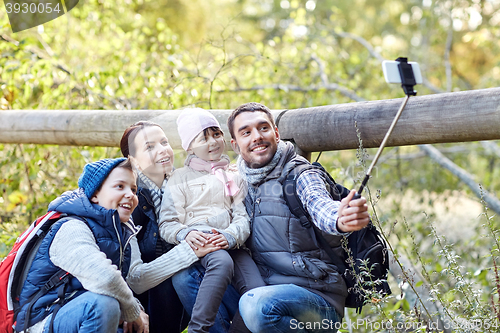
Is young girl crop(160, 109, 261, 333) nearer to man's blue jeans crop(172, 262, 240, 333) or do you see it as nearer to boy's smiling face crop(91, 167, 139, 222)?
man's blue jeans crop(172, 262, 240, 333)

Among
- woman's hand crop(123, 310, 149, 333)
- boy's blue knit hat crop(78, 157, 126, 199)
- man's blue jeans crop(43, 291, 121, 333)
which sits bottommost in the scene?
woman's hand crop(123, 310, 149, 333)

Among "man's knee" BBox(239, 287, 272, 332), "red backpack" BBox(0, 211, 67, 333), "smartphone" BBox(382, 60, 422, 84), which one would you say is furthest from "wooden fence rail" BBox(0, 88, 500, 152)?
"red backpack" BBox(0, 211, 67, 333)

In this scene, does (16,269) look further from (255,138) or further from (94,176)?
(255,138)

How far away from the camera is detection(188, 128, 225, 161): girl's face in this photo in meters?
2.25

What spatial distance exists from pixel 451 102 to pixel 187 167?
→ 123 cm

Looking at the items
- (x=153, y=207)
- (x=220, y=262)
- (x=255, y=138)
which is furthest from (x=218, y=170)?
(x=220, y=262)

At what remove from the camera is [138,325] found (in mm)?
1988

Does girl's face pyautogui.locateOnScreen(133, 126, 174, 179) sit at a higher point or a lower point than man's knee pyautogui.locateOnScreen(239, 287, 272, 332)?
higher

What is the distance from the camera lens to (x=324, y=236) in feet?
6.70

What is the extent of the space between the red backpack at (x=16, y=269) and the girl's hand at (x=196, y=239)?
1.78ft

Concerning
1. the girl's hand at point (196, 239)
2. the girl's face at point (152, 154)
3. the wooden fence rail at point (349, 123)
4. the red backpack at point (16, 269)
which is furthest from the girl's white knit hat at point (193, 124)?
the red backpack at point (16, 269)

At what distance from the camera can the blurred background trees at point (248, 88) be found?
3732 millimetres

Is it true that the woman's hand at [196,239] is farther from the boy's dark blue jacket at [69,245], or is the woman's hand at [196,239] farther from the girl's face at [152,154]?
the girl's face at [152,154]

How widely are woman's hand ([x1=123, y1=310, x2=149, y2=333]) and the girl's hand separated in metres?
0.37
